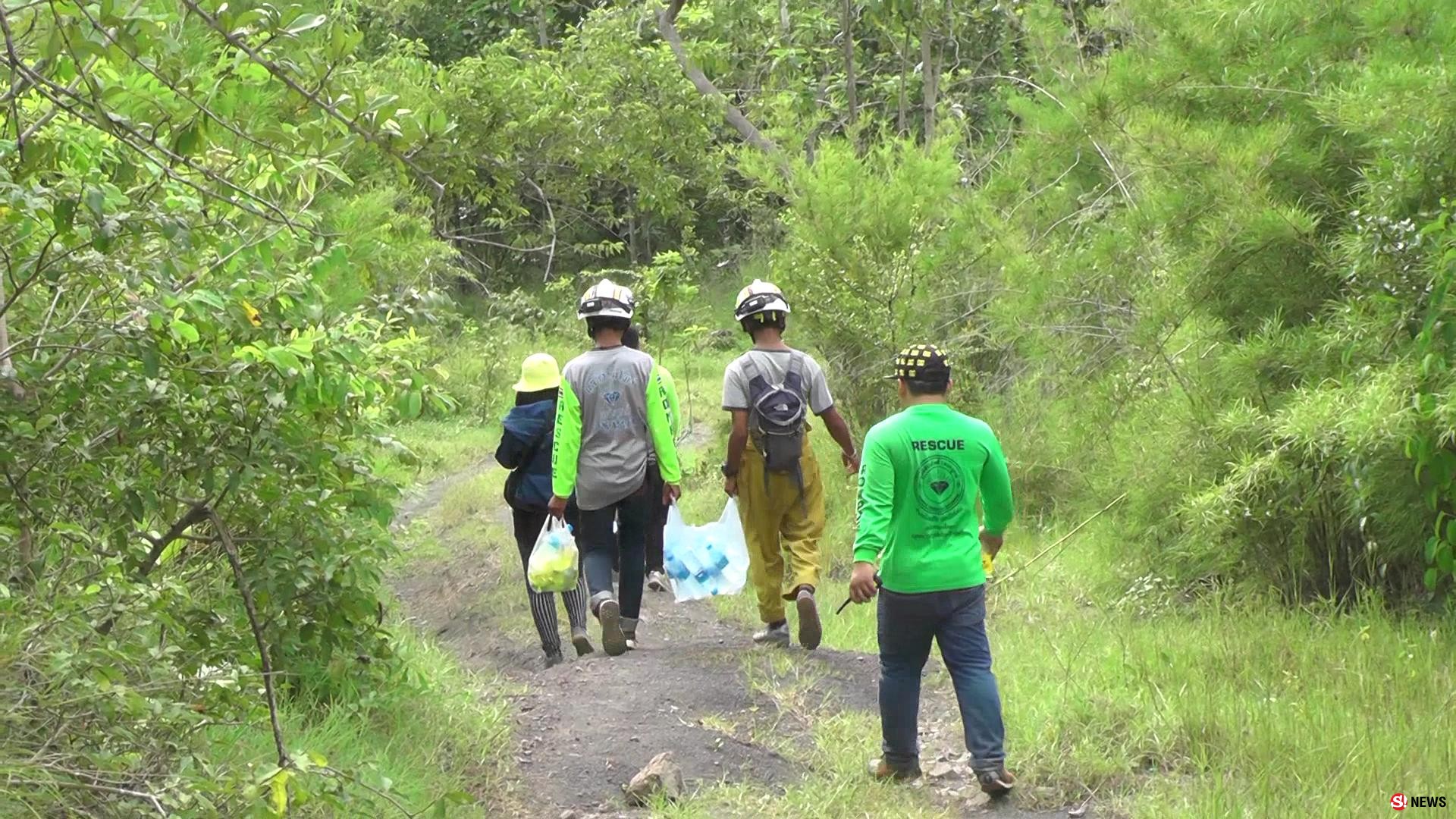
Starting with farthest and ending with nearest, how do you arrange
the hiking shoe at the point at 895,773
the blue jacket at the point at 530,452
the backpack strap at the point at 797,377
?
the blue jacket at the point at 530,452, the backpack strap at the point at 797,377, the hiking shoe at the point at 895,773

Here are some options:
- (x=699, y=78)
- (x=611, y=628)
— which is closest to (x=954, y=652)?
(x=611, y=628)

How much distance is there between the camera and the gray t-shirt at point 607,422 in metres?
7.09

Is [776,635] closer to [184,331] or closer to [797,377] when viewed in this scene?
[797,377]

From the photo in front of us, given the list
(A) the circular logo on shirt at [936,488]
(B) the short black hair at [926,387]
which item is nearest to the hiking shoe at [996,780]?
(A) the circular logo on shirt at [936,488]

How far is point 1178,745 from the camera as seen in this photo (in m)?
5.20

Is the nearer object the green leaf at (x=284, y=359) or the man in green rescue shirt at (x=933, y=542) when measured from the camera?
the green leaf at (x=284, y=359)

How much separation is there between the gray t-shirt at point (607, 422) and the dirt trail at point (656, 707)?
0.89m

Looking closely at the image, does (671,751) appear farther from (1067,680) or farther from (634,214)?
(634,214)

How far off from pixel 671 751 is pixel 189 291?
2.76 meters

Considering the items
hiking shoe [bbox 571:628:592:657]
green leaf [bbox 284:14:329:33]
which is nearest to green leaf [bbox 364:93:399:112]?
green leaf [bbox 284:14:329:33]

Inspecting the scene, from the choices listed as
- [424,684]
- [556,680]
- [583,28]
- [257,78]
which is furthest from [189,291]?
[583,28]

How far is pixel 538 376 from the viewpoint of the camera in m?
7.42

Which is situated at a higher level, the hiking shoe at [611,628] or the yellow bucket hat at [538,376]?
the yellow bucket hat at [538,376]

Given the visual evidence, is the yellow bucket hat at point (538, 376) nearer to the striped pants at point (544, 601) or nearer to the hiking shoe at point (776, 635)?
the striped pants at point (544, 601)
